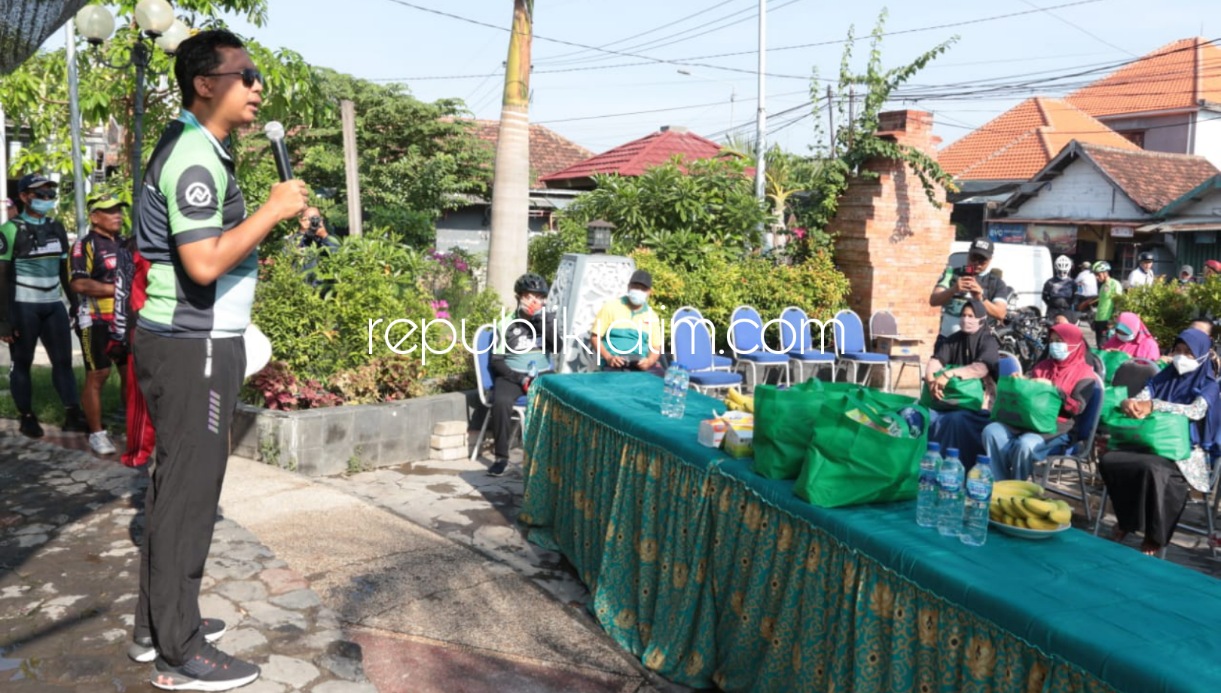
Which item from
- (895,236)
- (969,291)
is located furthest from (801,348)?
(969,291)

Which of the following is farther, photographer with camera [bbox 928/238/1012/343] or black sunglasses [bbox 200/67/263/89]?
photographer with camera [bbox 928/238/1012/343]

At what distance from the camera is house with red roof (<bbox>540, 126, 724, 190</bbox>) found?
72.1 ft

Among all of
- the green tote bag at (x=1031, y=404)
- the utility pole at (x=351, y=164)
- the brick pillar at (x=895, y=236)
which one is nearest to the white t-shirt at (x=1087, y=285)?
the brick pillar at (x=895, y=236)

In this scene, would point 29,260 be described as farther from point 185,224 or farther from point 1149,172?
point 1149,172

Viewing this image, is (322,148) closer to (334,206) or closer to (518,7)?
(334,206)

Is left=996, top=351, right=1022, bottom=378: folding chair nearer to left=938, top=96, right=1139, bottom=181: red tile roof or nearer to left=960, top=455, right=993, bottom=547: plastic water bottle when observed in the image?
left=960, top=455, right=993, bottom=547: plastic water bottle

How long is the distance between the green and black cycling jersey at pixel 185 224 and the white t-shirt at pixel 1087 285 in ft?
54.4

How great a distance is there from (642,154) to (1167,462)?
703 inches

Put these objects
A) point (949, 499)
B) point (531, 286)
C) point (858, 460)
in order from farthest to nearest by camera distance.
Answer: point (531, 286) < point (858, 460) < point (949, 499)

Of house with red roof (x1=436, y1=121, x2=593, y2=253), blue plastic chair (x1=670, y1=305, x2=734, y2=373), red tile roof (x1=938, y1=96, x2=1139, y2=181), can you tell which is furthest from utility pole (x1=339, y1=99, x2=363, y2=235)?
red tile roof (x1=938, y1=96, x2=1139, y2=181)

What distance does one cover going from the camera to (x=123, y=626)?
12.4 feet

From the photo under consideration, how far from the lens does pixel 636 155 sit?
22203mm

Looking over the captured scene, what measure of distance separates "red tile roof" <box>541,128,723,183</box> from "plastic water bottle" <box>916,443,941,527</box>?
18295 mm

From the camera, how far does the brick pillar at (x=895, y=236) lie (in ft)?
38.0
